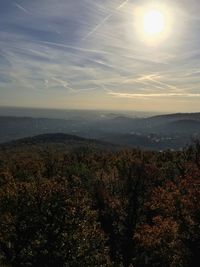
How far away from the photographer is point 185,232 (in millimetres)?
57781

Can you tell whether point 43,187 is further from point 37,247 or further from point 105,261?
point 105,261

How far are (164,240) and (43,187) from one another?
2078 cm

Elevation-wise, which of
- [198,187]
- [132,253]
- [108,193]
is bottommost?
[132,253]

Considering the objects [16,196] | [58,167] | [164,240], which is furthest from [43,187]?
[58,167]

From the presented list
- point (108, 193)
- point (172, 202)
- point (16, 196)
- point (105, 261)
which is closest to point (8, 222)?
point (16, 196)

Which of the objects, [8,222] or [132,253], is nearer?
[8,222]

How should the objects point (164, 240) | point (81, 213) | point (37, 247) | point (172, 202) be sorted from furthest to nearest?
point (172, 202)
point (164, 240)
point (81, 213)
point (37, 247)

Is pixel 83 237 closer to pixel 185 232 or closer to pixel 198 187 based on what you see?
pixel 185 232

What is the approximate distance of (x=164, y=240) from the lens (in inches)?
2269

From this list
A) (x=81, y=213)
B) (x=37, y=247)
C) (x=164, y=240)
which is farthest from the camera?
(x=164, y=240)

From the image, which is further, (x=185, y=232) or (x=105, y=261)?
(x=185, y=232)

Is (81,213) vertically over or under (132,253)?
over

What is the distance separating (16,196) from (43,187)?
3.36 meters

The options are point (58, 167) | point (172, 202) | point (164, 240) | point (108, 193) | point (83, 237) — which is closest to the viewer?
point (83, 237)
